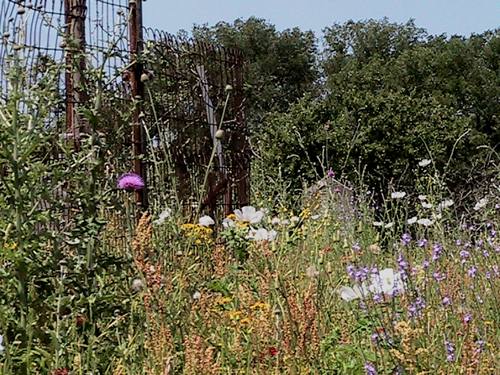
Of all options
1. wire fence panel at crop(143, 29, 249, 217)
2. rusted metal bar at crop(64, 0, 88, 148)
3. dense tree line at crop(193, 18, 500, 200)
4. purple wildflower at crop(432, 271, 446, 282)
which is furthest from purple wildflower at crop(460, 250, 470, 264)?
dense tree line at crop(193, 18, 500, 200)

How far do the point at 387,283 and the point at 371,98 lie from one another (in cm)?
1441

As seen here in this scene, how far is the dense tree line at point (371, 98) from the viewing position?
14242 millimetres

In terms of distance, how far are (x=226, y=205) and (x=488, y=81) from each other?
2097 centimetres

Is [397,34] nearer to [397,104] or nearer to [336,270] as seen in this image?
[397,104]

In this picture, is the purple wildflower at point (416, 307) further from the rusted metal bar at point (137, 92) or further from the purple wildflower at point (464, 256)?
the rusted metal bar at point (137, 92)

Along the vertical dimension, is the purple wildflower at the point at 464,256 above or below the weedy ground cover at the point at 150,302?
above

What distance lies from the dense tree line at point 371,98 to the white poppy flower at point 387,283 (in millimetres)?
5277

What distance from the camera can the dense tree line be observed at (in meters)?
14.2

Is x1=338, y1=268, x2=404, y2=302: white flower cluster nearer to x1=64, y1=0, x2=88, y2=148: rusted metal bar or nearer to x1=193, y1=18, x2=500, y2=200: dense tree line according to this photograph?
x1=64, y1=0, x2=88, y2=148: rusted metal bar

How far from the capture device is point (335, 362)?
2.17m

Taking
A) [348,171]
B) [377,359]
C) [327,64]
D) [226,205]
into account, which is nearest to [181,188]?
[226,205]

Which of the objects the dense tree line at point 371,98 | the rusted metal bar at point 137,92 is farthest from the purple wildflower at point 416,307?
the dense tree line at point 371,98

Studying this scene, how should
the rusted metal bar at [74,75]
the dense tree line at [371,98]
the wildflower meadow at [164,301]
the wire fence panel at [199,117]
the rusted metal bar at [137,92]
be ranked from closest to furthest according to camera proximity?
the wildflower meadow at [164,301] → the rusted metal bar at [74,75] → the rusted metal bar at [137,92] → the wire fence panel at [199,117] → the dense tree line at [371,98]

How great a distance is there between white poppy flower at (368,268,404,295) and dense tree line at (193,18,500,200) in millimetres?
5277
